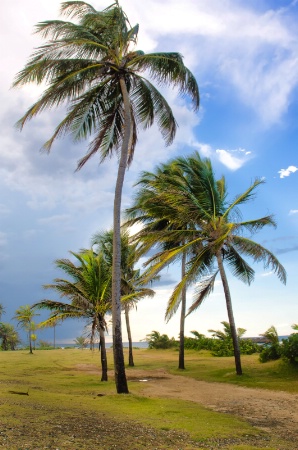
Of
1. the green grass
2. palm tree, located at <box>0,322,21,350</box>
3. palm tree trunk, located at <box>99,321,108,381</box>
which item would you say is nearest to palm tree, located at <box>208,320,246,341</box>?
the green grass

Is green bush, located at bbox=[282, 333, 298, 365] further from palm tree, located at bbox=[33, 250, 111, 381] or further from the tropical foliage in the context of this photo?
palm tree, located at bbox=[33, 250, 111, 381]

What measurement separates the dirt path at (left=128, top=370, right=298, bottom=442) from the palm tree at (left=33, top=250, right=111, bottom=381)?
3.38 m

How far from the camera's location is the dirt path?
972 centimetres

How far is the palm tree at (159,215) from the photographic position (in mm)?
19812

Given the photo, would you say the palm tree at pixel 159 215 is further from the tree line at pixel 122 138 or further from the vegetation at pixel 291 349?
the vegetation at pixel 291 349

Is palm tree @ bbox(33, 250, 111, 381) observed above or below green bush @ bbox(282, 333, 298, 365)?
above

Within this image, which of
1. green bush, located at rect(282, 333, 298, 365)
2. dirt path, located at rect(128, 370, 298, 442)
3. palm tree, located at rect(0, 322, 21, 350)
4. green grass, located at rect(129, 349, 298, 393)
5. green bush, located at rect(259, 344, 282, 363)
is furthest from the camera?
palm tree, located at rect(0, 322, 21, 350)

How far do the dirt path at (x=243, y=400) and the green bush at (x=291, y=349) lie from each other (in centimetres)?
342

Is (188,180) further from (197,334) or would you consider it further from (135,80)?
(197,334)

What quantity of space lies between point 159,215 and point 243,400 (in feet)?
33.8

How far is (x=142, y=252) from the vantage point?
21125 mm

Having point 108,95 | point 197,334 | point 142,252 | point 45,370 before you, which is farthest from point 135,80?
point 197,334

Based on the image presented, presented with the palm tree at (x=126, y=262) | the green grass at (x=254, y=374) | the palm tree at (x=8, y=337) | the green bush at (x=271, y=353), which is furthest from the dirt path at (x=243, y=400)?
the palm tree at (x=8, y=337)

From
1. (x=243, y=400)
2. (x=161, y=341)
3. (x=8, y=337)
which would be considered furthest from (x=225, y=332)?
(x=8, y=337)
